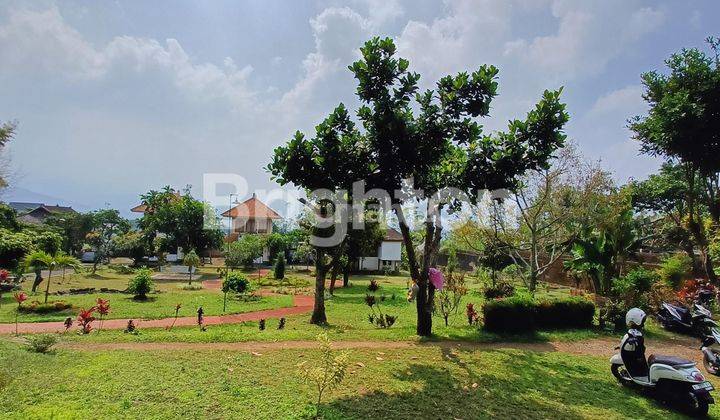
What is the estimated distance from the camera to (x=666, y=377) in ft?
20.6

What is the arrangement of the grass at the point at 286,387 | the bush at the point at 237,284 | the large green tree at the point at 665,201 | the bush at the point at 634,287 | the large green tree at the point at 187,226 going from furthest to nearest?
the large green tree at the point at 187,226 < the large green tree at the point at 665,201 < the bush at the point at 237,284 < the bush at the point at 634,287 < the grass at the point at 286,387

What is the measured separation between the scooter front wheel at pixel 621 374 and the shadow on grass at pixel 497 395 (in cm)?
15

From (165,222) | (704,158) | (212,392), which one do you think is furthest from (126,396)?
(165,222)

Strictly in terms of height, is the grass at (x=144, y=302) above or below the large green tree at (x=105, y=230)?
below

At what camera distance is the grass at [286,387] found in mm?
5371

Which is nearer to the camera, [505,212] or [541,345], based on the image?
[541,345]

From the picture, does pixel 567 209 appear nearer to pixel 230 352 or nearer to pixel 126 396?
pixel 230 352

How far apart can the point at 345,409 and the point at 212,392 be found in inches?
80.2

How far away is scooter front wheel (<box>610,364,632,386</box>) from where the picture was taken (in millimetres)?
7172

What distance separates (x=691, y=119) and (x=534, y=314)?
963 cm

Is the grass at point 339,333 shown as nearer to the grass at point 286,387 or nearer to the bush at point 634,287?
the bush at point 634,287

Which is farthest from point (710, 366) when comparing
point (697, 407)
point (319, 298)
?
point (319, 298)

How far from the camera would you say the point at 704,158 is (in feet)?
50.5

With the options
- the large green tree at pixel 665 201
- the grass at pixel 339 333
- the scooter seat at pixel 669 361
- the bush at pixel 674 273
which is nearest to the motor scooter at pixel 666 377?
the scooter seat at pixel 669 361
